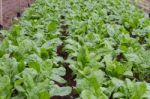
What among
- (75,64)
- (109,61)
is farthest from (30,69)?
(109,61)

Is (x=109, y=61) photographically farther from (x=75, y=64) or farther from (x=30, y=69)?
(x=30, y=69)

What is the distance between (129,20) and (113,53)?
230cm

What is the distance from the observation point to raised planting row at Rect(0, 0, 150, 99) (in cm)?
301

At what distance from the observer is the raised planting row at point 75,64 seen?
3.01 meters

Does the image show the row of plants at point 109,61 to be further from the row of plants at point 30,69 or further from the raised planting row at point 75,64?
the row of plants at point 30,69

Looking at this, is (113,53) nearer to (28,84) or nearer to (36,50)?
(36,50)

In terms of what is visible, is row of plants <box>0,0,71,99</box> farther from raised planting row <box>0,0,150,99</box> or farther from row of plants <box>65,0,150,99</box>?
row of plants <box>65,0,150,99</box>

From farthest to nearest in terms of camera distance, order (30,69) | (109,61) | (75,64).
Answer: (109,61) < (75,64) < (30,69)

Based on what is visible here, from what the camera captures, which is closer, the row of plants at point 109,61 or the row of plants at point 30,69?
the row of plants at point 30,69

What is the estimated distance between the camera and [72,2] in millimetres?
8953

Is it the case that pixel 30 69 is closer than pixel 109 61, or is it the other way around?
pixel 30 69

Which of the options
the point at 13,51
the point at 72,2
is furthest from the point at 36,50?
the point at 72,2

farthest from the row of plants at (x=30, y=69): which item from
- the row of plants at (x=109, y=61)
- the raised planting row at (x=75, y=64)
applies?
the row of plants at (x=109, y=61)

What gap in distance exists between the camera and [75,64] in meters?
3.75
